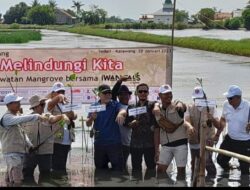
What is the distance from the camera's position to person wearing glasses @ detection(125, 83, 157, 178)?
927cm

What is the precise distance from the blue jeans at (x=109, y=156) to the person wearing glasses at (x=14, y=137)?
1.34m

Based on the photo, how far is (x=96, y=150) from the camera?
9.59 metres

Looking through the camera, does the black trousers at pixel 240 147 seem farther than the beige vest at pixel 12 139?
Yes

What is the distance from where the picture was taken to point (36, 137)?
29.8 feet

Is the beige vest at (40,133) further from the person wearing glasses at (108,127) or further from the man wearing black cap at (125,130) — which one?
the man wearing black cap at (125,130)

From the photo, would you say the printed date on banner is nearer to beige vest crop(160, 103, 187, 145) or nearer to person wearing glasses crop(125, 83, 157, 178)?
person wearing glasses crop(125, 83, 157, 178)

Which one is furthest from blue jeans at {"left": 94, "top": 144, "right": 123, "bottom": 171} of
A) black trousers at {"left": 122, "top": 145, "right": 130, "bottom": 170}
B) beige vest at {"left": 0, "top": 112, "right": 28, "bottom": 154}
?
beige vest at {"left": 0, "top": 112, "right": 28, "bottom": 154}

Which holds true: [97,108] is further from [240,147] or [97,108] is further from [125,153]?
[240,147]

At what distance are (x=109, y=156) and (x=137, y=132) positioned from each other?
62 centimetres

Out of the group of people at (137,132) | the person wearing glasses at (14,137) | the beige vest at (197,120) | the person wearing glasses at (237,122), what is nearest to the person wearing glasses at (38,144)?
the group of people at (137,132)

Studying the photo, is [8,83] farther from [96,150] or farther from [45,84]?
[96,150]

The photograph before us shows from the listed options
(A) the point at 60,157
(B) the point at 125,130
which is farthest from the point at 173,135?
(A) the point at 60,157

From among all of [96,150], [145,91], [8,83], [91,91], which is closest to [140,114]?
[145,91]

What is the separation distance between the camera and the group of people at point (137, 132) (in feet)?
29.6
